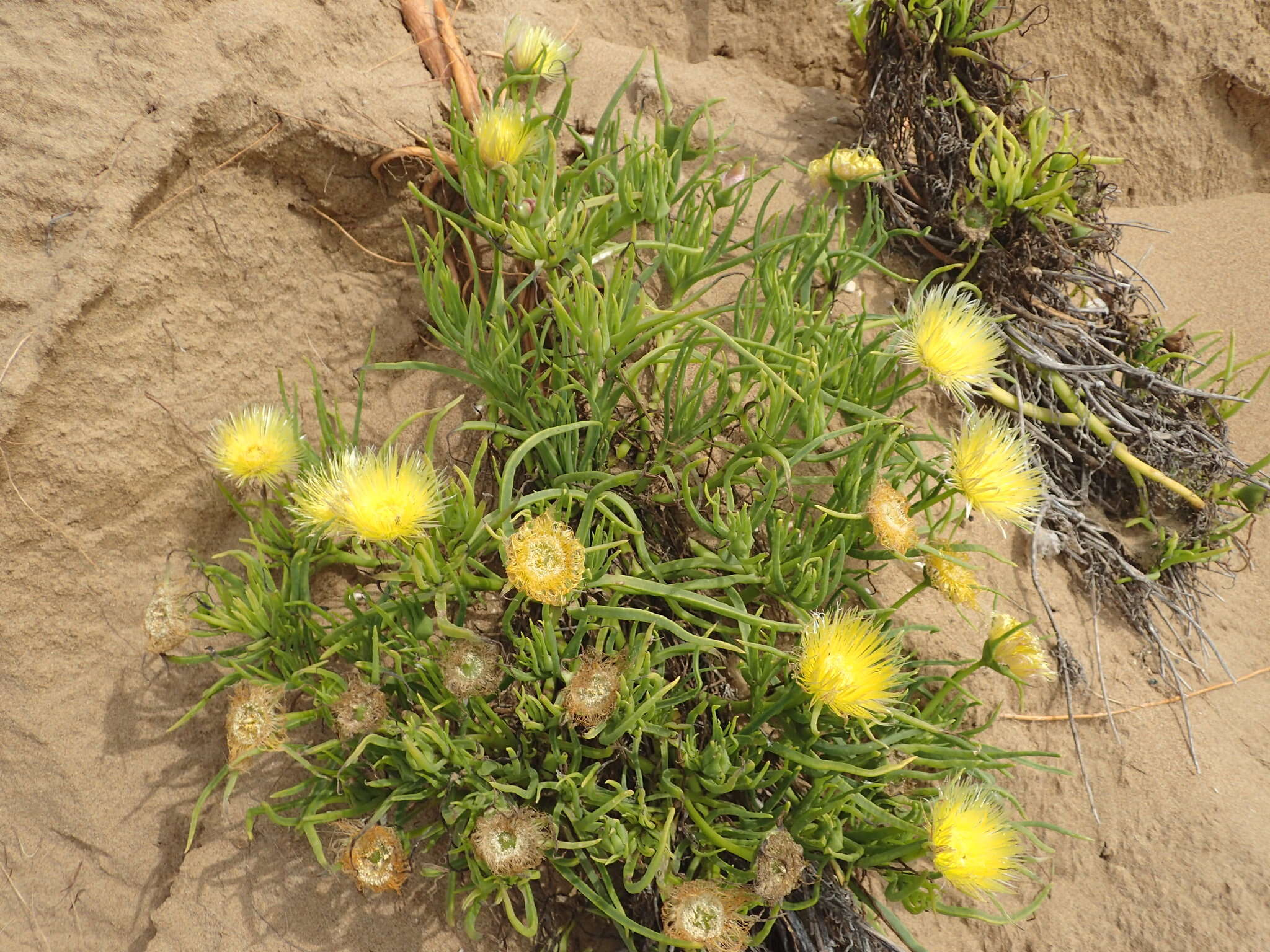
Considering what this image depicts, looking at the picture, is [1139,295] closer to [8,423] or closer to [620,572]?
[620,572]

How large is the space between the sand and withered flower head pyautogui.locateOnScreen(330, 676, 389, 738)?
0.92 feet

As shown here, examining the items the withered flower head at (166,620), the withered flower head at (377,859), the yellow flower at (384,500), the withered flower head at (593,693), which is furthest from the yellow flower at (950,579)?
the withered flower head at (166,620)

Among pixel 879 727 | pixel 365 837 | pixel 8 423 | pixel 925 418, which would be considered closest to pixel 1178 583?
pixel 925 418

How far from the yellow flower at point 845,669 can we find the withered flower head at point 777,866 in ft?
0.61

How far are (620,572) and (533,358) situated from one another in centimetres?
38

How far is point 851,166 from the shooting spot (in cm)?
153

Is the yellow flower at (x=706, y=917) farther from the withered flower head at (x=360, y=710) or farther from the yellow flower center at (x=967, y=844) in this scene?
the withered flower head at (x=360, y=710)

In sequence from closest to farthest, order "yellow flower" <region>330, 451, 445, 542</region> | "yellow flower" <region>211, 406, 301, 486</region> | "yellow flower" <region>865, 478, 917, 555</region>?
"yellow flower" <region>330, 451, 445, 542</region>
"yellow flower" <region>865, 478, 917, 555</region>
"yellow flower" <region>211, 406, 301, 486</region>

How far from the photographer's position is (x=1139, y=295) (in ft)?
5.97

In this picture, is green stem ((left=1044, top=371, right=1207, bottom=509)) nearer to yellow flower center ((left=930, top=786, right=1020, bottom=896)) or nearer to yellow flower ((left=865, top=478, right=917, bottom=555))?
yellow flower ((left=865, top=478, right=917, bottom=555))

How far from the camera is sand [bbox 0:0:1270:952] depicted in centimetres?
127

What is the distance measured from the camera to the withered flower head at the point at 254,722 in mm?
1138

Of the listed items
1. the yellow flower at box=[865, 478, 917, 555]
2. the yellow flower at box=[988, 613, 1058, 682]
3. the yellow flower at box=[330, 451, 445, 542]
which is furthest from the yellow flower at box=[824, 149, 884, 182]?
the yellow flower at box=[330, 451, 445, 542]

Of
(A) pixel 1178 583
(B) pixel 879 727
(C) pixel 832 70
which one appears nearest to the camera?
(B) pixel 879 727
